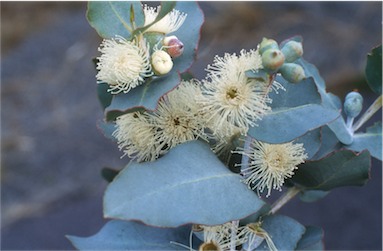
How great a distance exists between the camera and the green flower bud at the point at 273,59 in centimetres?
54

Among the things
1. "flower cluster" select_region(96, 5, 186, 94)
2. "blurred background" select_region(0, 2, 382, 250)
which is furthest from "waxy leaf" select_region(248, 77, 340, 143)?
"blurred background" select_region(0, 2, 382, 250)

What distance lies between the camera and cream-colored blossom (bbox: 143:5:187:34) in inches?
23.3

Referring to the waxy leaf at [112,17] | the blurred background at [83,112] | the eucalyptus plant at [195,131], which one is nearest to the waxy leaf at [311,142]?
the eucalyptus plant at [195,131]

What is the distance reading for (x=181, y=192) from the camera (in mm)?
534

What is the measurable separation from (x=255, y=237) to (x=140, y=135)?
16cm

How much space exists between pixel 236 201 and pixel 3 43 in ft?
11.0

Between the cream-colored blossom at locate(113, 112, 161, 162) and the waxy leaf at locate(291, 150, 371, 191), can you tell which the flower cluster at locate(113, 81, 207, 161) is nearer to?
the cream-colored blossom at locate(113, 112, 161, 162)

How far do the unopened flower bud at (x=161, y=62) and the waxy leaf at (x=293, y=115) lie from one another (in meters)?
0.10

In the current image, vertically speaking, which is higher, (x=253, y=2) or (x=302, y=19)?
(x=253, y=2)

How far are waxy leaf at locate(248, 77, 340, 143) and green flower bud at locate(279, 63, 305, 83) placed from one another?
0.13ft

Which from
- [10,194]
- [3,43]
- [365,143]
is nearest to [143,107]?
[365,143]

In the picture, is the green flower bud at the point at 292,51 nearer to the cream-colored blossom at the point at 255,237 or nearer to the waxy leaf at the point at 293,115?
the waxy leaf at the point at 293,115

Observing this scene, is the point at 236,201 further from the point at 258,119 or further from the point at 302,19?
the point at 302,19

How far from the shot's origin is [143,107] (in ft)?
1.79
